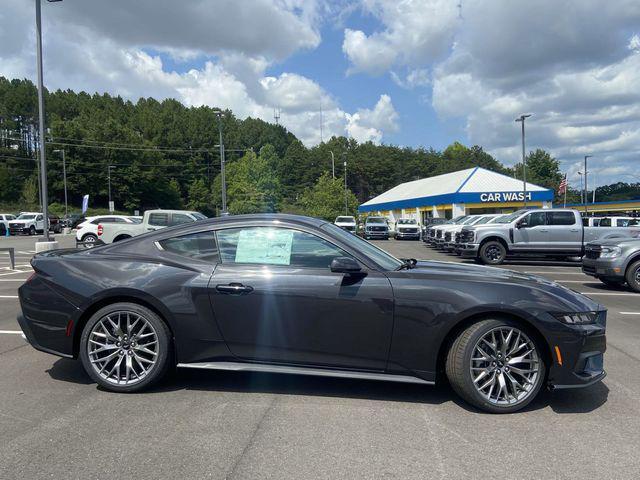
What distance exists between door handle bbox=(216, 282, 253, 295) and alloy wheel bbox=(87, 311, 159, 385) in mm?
720

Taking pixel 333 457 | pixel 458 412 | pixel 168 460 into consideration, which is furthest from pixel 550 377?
pixel 168 460

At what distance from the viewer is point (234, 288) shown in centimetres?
418

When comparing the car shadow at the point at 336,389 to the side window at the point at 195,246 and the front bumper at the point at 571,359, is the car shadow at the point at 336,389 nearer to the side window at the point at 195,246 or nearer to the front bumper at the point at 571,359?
the front bumper at the point at 571,359

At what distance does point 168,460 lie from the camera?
318cm

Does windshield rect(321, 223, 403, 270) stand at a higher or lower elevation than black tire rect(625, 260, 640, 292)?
higher

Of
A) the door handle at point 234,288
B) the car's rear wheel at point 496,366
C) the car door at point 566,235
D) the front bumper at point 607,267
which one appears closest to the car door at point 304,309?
the door handle at point 234,288

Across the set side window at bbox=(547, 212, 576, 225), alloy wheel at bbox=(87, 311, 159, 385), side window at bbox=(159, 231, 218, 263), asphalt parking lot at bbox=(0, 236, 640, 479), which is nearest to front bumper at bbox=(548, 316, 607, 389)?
asphalt parking lot at bbox=(0, 236, 640, 479)

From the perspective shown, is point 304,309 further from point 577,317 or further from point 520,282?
point 577,317

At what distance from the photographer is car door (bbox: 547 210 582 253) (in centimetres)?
1736

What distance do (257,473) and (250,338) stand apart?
1.32m

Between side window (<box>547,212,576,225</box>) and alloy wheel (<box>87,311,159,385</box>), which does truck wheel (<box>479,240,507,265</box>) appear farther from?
alloy wheel (<box>87,311,159,385</box>)

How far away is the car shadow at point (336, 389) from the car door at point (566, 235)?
45.6 ft

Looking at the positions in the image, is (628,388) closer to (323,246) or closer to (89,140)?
(323,246)

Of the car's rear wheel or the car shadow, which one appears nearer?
the car's rear wheel
